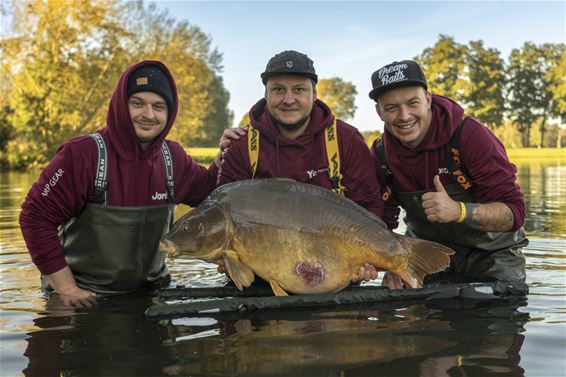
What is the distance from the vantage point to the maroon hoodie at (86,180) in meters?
4.61

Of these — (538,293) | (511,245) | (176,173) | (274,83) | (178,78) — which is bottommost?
(538,293)

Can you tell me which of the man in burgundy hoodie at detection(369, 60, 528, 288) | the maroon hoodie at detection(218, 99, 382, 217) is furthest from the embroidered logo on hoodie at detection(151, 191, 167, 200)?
the man in burgundy hoodie at detection(369, 60, 528, 288)

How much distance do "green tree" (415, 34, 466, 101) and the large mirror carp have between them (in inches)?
2534

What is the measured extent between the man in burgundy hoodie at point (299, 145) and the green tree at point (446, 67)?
208 ft

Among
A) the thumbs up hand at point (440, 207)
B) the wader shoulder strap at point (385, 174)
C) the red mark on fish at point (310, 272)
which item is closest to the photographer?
the red mark on fish at point (310, 272)

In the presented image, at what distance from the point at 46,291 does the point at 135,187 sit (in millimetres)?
1314

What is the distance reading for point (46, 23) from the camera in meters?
38.2

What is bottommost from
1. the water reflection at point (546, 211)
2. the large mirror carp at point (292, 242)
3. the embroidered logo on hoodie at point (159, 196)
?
the water reflection at point (546, 211)

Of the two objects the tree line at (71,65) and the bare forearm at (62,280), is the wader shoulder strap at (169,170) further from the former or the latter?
the tree line at (71,65)

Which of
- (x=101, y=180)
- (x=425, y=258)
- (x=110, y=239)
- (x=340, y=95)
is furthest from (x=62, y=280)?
(x=340, y=95)

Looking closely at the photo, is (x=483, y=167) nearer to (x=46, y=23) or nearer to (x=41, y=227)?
(x=41, y=227)

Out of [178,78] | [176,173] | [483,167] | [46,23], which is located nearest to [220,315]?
[176,173]

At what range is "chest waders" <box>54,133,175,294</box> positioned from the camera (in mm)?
4758

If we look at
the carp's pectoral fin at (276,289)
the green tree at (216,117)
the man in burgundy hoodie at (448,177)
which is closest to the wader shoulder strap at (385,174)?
the man in burgundy hoodie at (448,177)
